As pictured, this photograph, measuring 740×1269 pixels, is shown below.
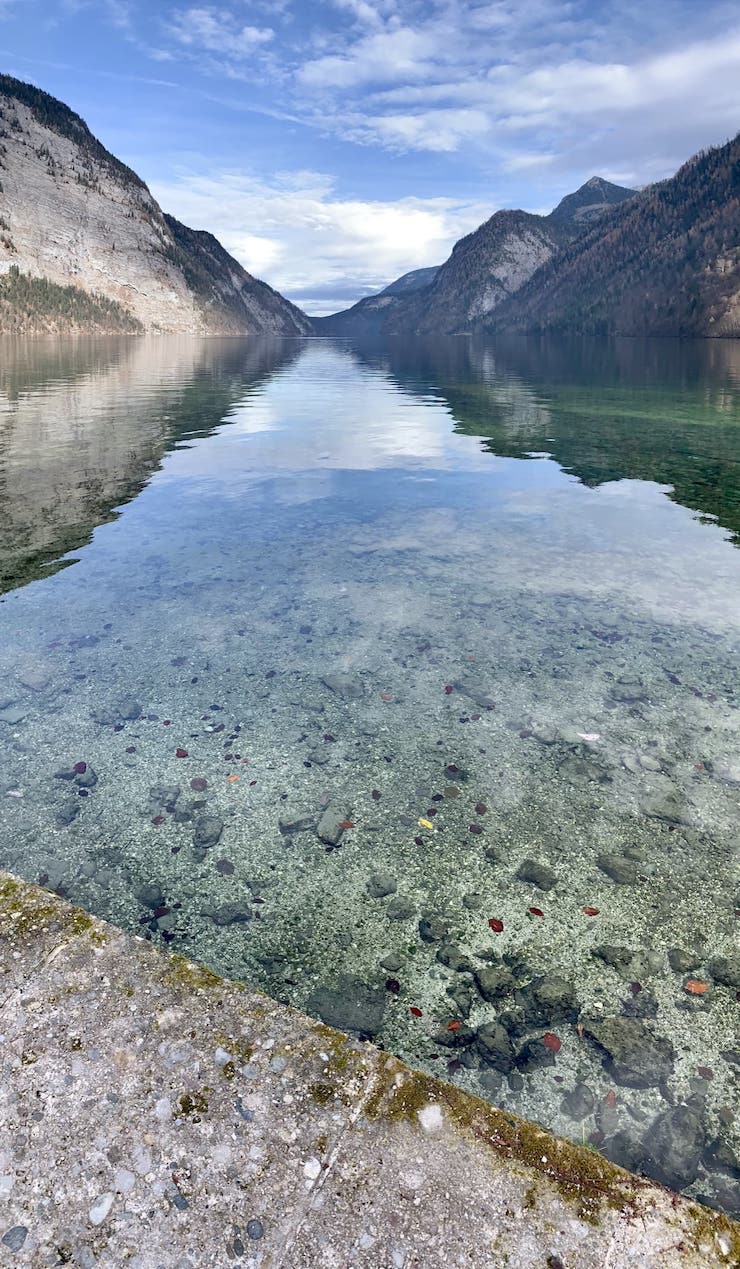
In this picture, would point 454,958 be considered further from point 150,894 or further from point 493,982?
point 150,894

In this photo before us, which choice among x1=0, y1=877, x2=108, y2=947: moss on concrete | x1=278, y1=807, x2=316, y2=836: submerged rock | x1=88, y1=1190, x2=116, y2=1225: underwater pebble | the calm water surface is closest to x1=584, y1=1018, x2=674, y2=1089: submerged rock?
the calm water surface

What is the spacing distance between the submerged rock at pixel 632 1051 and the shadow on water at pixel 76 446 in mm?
10413

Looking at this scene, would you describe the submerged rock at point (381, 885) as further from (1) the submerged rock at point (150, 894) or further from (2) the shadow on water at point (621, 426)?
(2) the shadow on water at point (621, 426)

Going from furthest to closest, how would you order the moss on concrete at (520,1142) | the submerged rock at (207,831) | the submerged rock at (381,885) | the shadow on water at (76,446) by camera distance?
1. the shadow on water at (76,446)
2. the submerged rock at (207,831)
3. the submerged rock at (381,885)
4. the moss on concrete at (520,1142)

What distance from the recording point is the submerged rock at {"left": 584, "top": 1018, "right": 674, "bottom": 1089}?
12.1ft

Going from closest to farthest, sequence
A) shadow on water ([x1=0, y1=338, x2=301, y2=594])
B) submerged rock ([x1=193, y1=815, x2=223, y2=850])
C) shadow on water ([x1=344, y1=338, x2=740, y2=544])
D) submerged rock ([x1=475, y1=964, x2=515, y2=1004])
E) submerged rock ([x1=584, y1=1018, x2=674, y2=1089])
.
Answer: submerged rock ([x1=584, y1=1018, x2=674, y2=1089])
submerged rock ([x1=475, y1=964, x2=515, y2=1004])
submerged rock ([x1=193, y1=815, x2=223, y2=850])
shadow on water ([x1=0, y1=338, x2=301, y2=594])
shadow on water ([x1=344, y1=338, x2=740, y2=544])

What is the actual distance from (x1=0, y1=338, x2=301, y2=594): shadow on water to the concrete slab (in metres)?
9.32

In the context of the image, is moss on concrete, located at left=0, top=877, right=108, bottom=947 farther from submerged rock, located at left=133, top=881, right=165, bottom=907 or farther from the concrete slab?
submerged rock, located at left=133, top=881, right=165, bottom=907

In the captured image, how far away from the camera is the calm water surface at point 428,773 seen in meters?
4.00

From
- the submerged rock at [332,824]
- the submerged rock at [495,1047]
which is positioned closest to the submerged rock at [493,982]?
the submerged rock at [495,1047]

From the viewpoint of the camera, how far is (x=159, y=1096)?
2758mm

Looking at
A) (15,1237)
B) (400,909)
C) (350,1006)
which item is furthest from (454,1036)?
(15,1237)

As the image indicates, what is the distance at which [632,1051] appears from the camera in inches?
151

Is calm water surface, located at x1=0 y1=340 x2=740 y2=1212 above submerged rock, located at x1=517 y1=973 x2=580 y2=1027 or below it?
above
